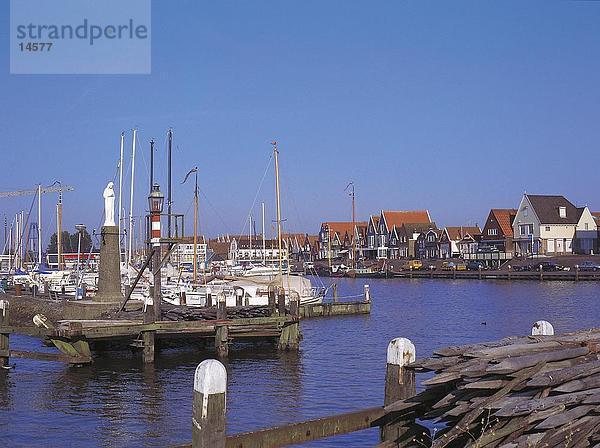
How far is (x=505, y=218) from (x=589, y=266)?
27770 millimetres

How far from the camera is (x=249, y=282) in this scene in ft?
163

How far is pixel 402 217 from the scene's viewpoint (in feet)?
514

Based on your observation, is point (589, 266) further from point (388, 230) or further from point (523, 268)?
point (388, 230)

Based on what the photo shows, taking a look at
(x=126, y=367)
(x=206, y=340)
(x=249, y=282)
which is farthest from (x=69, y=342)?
(x=249, y=282)

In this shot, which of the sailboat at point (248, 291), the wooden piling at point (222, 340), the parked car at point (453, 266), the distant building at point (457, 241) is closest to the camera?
the wooden piling at point (222, 340)

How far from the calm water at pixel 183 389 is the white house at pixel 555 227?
7679 centimetres

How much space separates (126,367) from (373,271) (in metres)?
102

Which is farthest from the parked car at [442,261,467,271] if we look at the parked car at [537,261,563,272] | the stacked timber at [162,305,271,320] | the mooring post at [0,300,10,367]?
the mooring post at [0,300,10,367]

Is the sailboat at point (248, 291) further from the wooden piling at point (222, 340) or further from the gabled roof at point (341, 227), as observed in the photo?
the gabled roof at point (341, 227)

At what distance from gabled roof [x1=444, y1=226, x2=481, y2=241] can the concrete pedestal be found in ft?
368

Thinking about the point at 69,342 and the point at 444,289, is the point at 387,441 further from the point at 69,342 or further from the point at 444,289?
the point at 444,289

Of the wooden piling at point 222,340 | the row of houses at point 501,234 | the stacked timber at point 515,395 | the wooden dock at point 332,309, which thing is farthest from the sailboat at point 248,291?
the row of houses at point 501,234

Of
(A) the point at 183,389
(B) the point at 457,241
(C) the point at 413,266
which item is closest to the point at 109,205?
(A) the point at 183,389

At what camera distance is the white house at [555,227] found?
117 metres
